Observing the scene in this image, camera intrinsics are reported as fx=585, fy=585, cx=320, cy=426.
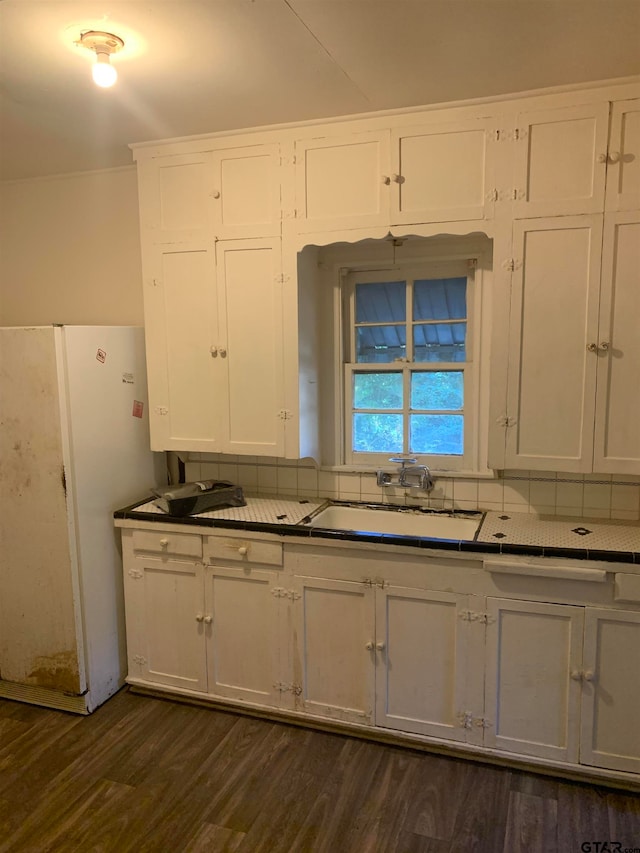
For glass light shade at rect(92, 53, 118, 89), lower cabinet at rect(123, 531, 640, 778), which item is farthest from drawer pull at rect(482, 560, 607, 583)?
glass light shade at rect(92, 53, 118, 89)

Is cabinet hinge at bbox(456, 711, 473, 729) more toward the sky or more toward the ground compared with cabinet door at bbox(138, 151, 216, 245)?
more toward the ground

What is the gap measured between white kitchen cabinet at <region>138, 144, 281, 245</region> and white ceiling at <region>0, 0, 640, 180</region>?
0.47ft

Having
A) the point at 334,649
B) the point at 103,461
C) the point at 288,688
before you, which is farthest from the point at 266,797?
the point at 103,461

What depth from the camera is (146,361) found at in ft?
9.75

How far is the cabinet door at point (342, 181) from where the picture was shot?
249 cm

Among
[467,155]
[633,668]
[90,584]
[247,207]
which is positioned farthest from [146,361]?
[633,668]

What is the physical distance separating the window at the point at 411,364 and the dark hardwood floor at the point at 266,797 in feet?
4.40

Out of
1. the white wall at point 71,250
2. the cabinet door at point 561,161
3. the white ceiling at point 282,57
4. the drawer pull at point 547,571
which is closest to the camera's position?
the white ceiling at point 282,57

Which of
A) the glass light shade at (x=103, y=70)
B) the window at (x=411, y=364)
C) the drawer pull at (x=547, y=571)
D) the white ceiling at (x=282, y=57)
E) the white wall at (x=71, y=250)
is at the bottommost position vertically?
the drawer pull at (x=547, y=571)

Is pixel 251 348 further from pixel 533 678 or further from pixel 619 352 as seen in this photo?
pixel 533 678

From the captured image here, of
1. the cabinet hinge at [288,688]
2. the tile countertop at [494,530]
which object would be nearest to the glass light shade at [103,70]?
the tile countertop at [494,530]

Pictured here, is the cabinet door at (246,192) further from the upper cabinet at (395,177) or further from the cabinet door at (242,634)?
the cabinet door at (242,634)

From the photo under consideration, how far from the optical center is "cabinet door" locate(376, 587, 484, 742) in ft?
7.65

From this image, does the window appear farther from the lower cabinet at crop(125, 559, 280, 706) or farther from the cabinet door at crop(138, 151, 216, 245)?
the lower cabinet at crop(125, 559, 280, 706)
